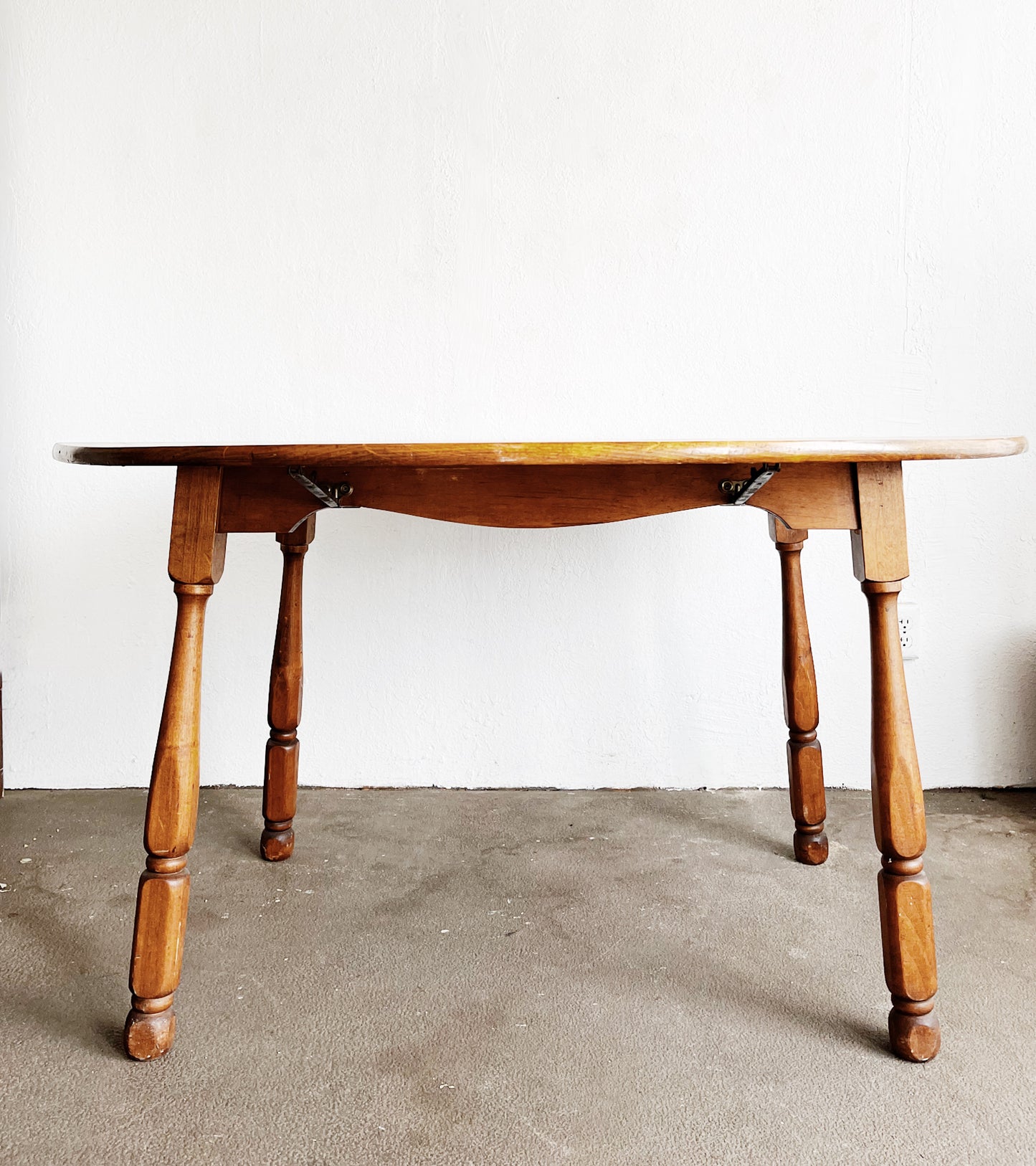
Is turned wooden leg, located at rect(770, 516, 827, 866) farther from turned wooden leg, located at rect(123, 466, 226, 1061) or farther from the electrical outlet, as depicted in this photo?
turned wooden leg, located at rect(123, 466, 226, 1061)

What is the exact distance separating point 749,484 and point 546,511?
24 centimetres

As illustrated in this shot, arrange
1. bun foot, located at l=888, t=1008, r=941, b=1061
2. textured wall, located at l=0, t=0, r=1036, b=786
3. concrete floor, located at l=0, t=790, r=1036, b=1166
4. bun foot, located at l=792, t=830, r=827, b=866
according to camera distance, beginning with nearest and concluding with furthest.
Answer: concrete floor, located at l=0, t=790, r=1036, b=1166 → bun foot, located at l=888, t=1008, r=941, b=1061 → bun foot, located at l=792, t=830, r=827, b=866 → textured wall, located at l=0, t=0, r=1036, b=786

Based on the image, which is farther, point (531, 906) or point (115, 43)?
point (115, 43)

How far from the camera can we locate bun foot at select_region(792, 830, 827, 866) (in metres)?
1.51

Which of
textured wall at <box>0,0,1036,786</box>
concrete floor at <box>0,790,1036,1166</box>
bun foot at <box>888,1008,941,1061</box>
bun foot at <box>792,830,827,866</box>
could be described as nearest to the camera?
concrete floor at <box>0,790,1036,1166</box>

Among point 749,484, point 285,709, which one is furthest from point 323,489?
point 285,709

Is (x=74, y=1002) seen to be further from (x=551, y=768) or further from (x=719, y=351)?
(x=719, y=351)

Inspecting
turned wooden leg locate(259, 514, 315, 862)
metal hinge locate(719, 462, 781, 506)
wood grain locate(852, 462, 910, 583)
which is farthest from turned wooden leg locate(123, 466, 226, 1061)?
wood grain locate(852, 462, 910, 583)

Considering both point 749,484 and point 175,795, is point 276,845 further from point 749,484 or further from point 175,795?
point 749,484

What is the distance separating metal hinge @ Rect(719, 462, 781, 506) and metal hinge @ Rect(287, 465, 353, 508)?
44 centimetres

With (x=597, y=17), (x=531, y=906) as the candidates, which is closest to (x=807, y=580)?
(x=531, y=906)

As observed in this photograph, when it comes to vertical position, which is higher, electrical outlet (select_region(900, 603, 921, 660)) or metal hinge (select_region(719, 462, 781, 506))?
metal hinge (select_region(719, 462, 781, 506))

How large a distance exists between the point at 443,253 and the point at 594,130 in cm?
39

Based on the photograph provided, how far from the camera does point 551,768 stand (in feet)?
6.33
